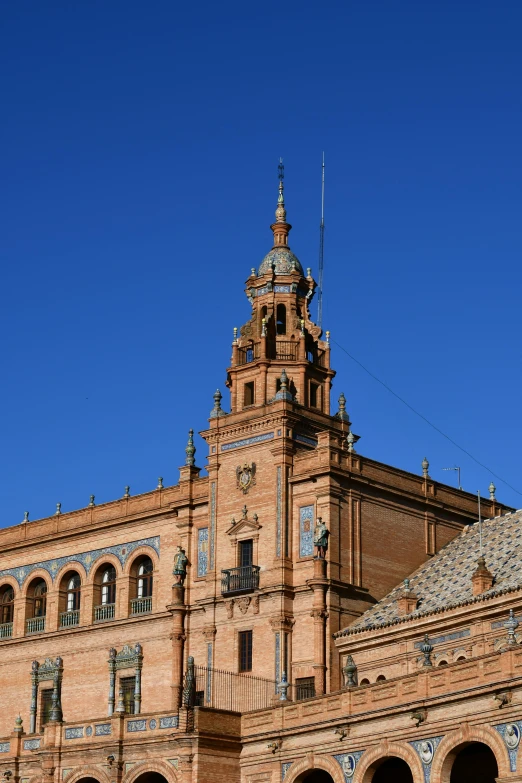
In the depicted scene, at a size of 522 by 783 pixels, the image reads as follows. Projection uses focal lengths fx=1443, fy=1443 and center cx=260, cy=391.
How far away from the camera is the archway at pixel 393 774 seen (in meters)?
46.2

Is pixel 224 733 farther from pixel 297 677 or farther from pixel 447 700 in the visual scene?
pixel 447 700

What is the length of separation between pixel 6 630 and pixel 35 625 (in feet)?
6.71

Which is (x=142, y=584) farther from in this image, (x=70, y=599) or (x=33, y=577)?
(x=33, y=577)

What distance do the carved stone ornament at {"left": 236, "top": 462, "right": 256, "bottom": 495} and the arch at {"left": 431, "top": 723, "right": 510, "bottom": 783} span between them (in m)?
19.1

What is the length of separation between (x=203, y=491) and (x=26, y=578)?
12333 mm

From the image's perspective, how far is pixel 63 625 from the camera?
6494 centimetres

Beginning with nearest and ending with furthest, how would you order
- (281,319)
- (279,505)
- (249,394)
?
(279,505) < (249,394) < (281,319)

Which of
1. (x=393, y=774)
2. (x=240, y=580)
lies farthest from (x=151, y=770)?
(x=393, y=774)

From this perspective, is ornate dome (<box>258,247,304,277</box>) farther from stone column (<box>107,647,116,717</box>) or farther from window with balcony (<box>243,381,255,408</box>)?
stone column (<box>107,647,116,717</box>)

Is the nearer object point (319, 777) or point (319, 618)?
point (319, 777)

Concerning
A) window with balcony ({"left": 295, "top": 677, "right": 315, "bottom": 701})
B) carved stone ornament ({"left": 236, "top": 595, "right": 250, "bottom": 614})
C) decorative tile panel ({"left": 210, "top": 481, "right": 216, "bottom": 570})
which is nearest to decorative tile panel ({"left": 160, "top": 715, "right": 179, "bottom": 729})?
window with balcony ({"left": 295, "top": 677, "right": 315, "bottom": 701})

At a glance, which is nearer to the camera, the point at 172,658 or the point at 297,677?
the point at 297,677

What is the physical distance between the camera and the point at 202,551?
59031mm

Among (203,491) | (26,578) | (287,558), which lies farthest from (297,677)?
(26,578)
